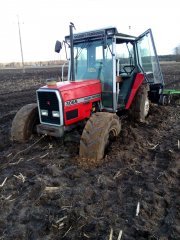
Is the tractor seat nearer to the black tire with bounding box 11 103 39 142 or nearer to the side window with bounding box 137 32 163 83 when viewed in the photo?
the side window with bounding box 137 32 163 83

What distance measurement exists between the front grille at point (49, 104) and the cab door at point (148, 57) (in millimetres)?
3286

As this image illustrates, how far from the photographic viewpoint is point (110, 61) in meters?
6.75

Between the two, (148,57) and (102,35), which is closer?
(102,35)

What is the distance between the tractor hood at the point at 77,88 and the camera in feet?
19.8

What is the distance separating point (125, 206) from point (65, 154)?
88.3 inches

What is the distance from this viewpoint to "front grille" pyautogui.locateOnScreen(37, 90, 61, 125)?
608cm

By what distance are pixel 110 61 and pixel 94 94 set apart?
852 mm

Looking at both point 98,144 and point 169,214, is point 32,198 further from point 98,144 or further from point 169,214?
point 169,214

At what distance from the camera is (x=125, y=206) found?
168 inches

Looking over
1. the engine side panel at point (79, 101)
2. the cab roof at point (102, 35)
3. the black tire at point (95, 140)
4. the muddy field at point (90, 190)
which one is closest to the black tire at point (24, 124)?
the muddy field at point (90, 190)

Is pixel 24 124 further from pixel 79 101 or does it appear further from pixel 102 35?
pixel 102 35

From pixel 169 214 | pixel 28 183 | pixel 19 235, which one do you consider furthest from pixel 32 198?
pixel 169 214

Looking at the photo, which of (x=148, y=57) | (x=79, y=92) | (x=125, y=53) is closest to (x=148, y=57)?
(x=148, y=57)

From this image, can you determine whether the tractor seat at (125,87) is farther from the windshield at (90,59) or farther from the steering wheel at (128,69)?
the windshield at (90,59)
